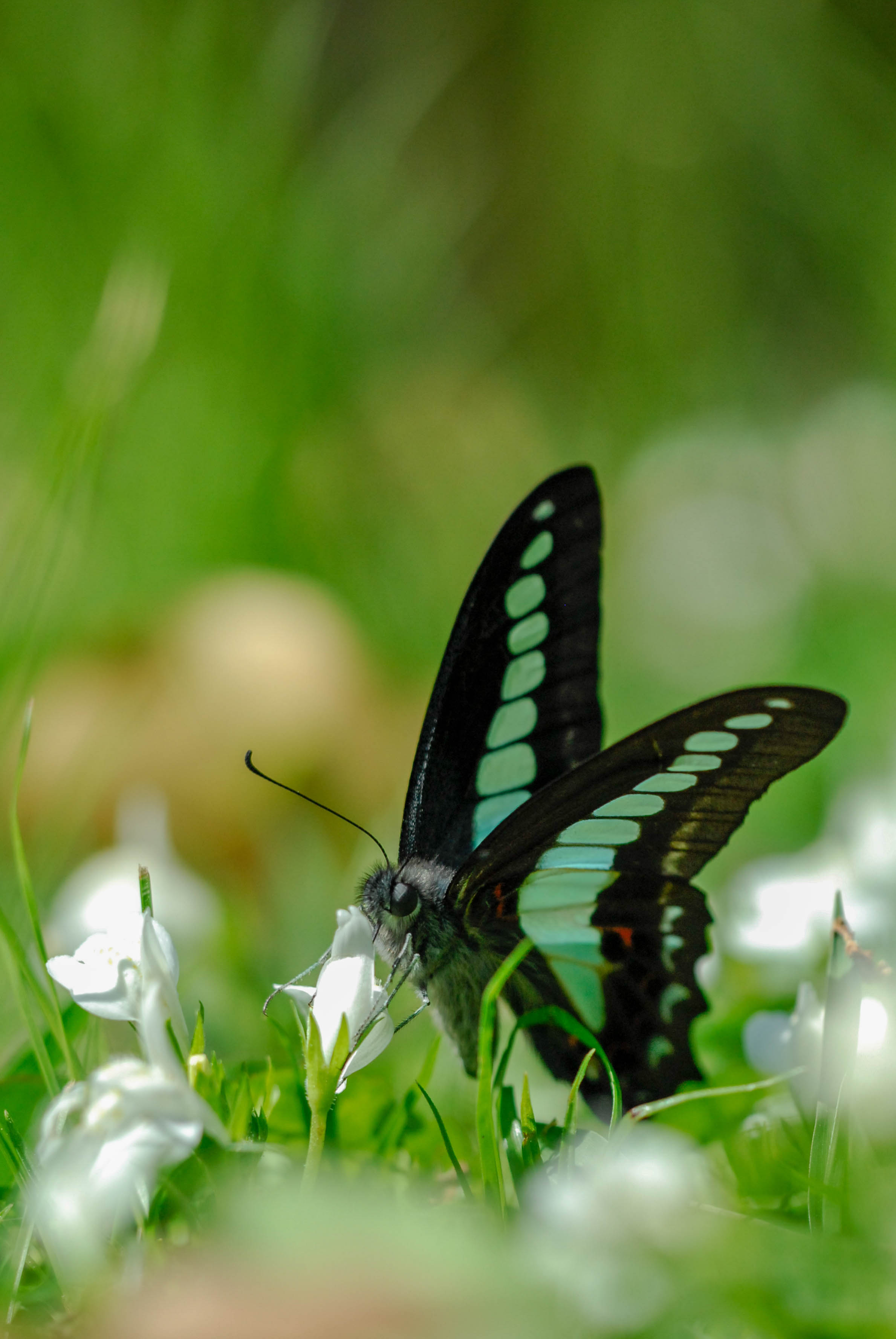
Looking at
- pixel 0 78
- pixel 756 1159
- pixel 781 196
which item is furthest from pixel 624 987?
pixel 781 196

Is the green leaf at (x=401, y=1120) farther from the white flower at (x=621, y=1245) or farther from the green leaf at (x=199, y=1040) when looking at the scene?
the white flower at (x=621, y=1245)

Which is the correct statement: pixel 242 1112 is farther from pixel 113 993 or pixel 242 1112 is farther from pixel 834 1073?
pixel 834 1073

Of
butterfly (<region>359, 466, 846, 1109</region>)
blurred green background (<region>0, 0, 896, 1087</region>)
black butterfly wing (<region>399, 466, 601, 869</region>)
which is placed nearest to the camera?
butterfly (<region>359, 466, 846, 1109</region>)

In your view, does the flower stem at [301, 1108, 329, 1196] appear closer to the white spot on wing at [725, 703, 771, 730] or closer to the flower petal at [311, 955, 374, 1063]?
the flower petal at [311, 955, 374, 1063]

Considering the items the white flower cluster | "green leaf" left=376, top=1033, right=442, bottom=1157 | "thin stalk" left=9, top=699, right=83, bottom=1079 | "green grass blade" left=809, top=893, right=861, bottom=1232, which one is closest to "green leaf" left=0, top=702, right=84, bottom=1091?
"thin stalk" left=9, top=699, right=83, bottom=1079

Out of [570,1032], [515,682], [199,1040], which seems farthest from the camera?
[515,682]

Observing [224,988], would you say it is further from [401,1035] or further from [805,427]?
[805,427]

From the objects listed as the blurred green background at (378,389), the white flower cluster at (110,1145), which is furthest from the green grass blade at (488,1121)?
the blurred green background at (378,389)

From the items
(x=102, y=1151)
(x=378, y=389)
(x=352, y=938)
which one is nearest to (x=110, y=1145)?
(x=102, y=1151)
